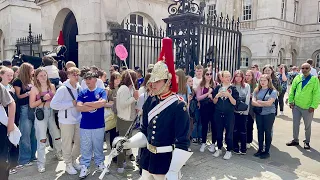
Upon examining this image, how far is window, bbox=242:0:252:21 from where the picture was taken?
2666 cm

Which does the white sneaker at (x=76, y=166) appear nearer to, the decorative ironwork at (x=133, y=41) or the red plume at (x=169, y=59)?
the red plume at (x=169, y=59)

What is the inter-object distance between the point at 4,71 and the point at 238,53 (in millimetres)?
6353

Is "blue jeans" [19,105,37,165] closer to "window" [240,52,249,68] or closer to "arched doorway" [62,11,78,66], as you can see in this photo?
"arched doorway" [62,11,78,66]

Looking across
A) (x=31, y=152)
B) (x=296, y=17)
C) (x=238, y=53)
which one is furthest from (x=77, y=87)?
(x=296, y=17)

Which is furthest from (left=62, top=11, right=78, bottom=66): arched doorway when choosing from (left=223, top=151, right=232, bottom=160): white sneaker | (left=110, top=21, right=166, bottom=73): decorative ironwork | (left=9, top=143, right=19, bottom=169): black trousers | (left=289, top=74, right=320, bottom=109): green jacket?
(left=289, top=74, right=320, bottom=109): green jacket

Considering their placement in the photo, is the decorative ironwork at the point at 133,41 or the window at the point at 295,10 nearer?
the decorative ironwork at the point at 133,41

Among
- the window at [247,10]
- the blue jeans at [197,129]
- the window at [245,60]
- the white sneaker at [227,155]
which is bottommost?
the white sneaker at [227,155]

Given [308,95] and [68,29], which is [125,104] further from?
[68,29]

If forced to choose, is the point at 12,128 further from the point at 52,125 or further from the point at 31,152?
the point at 31,152

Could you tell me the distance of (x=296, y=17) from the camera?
28000mm

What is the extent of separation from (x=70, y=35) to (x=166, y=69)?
32.3ft

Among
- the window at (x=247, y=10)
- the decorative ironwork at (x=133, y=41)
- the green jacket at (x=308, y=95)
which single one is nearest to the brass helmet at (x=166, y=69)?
the green jacket at (x=308, y=95)

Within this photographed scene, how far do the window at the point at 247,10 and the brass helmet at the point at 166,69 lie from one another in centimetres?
2598

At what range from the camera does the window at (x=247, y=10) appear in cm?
2666
